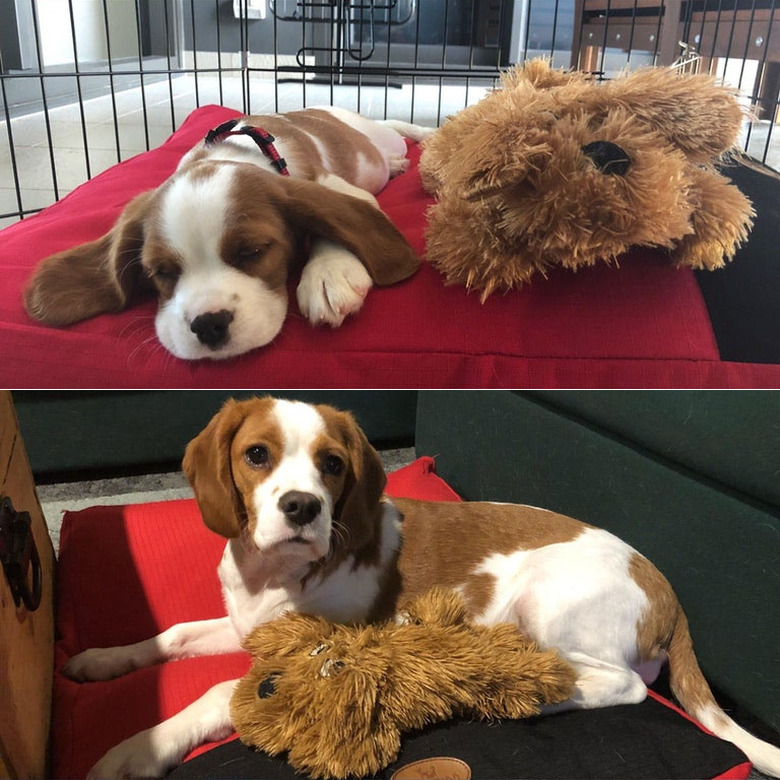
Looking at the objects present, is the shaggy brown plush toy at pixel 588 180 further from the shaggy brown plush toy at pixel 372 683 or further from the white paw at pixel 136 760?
the white paw at pixel 136 760

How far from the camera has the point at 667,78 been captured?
1.89 ft

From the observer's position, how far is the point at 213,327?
1.67 ft

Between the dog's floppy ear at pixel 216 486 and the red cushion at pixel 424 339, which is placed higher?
the red cushion at pixel 424 339

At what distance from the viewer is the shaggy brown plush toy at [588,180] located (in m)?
0.53

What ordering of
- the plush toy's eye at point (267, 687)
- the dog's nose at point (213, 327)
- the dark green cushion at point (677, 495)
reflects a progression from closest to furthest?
the dog's nose at point (213, 327), the plush toy's eye at point (267, 687), the dark green cushion at point (677, 495)

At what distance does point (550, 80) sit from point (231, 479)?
442 mm

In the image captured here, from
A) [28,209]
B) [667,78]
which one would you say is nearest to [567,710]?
[667,78]

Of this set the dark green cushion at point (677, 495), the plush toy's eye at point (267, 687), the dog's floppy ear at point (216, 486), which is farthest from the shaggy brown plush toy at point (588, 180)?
the plush toy's eye at point (267, 687)

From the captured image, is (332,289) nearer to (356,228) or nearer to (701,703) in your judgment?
(356,228)

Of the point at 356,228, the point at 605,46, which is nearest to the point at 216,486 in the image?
the point at 356,228

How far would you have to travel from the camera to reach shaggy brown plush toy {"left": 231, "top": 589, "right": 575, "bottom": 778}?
572mm

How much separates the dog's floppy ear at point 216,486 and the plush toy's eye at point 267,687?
0.13 metres

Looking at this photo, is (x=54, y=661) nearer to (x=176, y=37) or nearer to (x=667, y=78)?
(x=176, y=37)

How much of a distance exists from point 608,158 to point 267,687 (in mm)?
509
